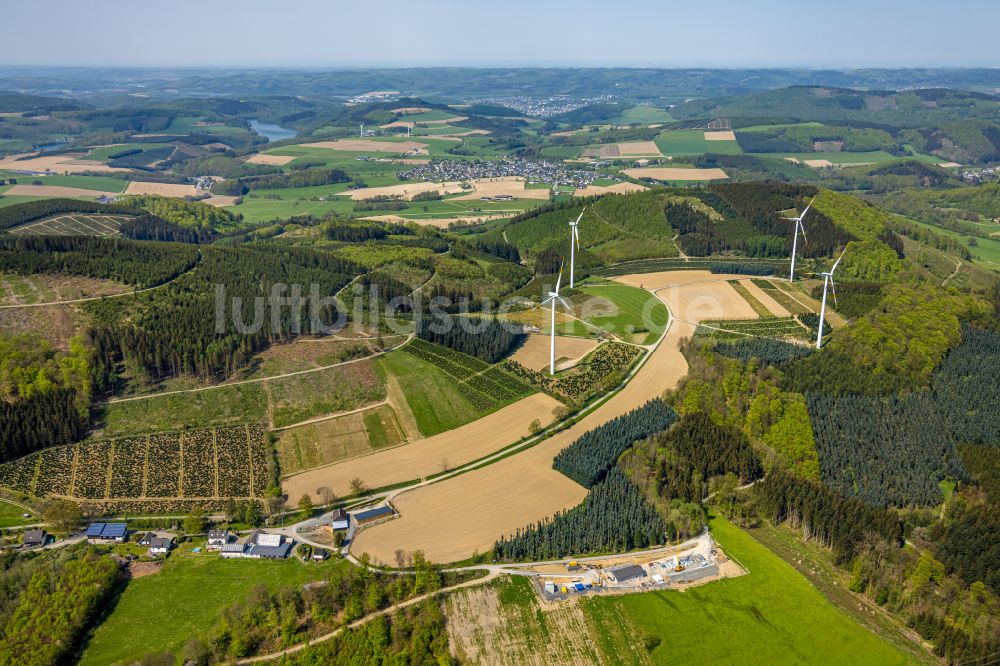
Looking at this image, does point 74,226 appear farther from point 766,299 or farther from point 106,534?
point 766,299

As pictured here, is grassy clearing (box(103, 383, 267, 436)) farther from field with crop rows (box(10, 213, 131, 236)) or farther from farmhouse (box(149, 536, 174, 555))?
field with crop rows (box(10, 213, 131, 236))

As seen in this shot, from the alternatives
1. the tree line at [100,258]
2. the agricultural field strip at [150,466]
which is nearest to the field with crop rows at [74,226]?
the tree line at [100,258]

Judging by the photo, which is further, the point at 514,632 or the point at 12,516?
the point at 12,516

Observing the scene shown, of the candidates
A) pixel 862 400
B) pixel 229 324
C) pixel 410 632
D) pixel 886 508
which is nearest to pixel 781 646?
pixel 886 508

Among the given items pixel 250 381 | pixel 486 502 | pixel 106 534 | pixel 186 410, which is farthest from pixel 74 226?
pixel 486 502

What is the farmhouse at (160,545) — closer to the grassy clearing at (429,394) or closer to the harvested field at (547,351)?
the grassy clearing at (429,394)
